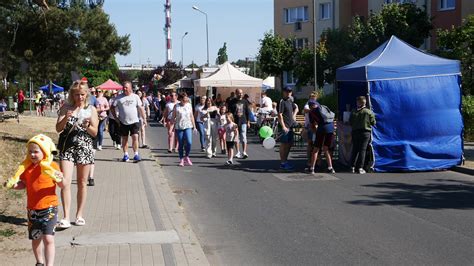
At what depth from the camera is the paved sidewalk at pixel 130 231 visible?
598 cm

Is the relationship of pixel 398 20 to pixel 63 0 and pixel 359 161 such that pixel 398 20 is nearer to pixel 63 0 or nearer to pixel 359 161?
pixel 63 0

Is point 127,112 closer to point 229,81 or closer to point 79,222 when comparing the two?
point 79,222

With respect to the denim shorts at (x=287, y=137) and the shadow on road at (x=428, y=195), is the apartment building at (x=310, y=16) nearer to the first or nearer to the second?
the denim shorts at (x=287, y=137)

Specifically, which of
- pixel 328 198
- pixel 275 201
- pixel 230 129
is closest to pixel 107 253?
pixel 275 201

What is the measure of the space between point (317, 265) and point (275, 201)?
365cm

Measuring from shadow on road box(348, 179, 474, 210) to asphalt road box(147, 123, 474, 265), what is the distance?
2 centimetres

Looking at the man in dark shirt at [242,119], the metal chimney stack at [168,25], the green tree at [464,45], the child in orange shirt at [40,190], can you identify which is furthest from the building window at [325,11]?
the metal chimney stack at [168,25]

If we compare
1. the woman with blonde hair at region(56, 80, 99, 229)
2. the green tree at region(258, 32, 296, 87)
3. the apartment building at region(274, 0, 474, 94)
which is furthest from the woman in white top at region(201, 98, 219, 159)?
the green tree at region(258, 32, 296, 87)

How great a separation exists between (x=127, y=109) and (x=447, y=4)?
30154mm

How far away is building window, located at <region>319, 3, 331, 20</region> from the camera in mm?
51013

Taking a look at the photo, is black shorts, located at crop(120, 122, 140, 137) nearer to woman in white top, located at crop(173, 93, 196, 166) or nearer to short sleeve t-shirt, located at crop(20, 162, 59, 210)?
woman in white top, located at crop(173, 93, 196, 166)

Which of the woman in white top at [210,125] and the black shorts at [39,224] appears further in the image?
the woman in white top at [210,125]

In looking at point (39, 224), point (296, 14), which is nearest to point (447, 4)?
point (296, 14)

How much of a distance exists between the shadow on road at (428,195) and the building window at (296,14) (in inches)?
1670
